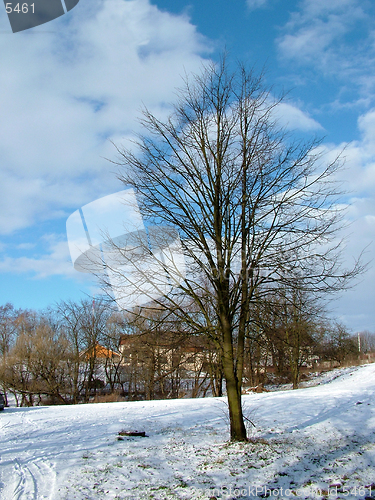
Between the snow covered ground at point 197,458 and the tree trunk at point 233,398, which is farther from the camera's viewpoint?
the tree trunk at point 233,398

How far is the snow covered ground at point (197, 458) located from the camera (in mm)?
4465

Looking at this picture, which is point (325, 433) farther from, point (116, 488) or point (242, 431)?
point (116, 488)

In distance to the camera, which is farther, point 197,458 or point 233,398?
point 233,398

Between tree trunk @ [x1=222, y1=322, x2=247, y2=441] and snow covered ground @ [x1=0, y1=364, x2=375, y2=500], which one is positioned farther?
tree trunk @ [x1=222, y1=322, x2=247, y2=441]

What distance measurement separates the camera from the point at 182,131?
7758mm

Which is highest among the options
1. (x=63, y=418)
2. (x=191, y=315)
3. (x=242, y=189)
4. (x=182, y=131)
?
(x=182, y=131)

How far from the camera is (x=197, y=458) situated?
5863 mm

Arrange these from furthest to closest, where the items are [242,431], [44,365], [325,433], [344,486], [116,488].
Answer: [44,365] → [325,433] → [242,431] → [116,488] → [344,486]

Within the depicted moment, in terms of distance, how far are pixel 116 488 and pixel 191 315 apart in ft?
11.7

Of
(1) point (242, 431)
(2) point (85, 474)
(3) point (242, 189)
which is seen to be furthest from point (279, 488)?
(3) point (242, 189)

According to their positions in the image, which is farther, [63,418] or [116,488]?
[63,418]

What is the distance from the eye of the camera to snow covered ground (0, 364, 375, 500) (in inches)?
176

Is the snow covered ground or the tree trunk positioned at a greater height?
the tree trunk

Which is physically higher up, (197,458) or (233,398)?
(233,398)
